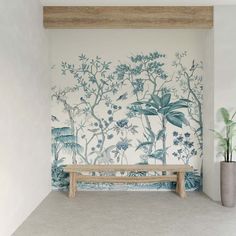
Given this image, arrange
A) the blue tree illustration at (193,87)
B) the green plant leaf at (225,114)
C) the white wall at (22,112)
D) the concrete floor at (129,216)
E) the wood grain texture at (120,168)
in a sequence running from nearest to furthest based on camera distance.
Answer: the white wall at (22,112) < the concrete floor at (129,216) < the green plant leaf at (225,114) < the wood grain texture at (120,168) < the blue tree illustration at (193,87)

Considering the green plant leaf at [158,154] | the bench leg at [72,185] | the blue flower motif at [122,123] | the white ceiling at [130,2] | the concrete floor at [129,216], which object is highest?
the white ceiling at [130,2]

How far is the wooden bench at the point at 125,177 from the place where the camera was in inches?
194

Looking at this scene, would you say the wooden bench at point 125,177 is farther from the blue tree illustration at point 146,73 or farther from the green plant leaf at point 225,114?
the blue tree illustration at point 146,73

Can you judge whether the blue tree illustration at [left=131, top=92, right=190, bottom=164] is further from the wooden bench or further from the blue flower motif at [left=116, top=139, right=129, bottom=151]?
the wooden bench

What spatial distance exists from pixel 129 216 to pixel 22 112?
71.2 inches

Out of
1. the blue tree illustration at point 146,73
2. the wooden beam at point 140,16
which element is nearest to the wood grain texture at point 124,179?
the blue tree illustration at point 146,73

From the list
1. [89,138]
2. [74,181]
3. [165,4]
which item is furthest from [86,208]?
[165,4]

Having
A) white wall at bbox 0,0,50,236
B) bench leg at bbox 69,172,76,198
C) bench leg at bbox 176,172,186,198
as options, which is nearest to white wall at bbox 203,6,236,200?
bench leg at bbox 176,172,186,198

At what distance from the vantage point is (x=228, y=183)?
4.39 metres

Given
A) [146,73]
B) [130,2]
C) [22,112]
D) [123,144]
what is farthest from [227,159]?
[22,112]

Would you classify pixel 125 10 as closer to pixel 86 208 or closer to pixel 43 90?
pixel 43 90

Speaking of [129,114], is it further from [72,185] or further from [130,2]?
[130,2]

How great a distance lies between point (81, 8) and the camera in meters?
4.77

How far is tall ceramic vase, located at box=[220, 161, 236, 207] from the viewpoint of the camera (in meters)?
4.39
